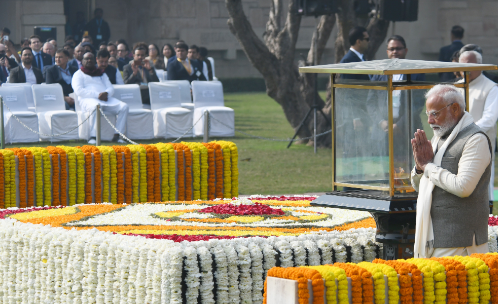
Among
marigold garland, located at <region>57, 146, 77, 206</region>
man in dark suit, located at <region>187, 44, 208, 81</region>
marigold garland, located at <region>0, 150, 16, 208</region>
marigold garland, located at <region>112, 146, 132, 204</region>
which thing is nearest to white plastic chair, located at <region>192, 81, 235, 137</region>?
man in dark suit, located at <region>187, 44, 208, 81</region>

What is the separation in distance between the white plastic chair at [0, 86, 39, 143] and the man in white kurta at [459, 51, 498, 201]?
8974 mm

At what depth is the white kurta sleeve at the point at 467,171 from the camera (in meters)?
4.47

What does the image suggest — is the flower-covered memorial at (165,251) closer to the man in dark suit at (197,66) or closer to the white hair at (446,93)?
the white hair at (446,93)

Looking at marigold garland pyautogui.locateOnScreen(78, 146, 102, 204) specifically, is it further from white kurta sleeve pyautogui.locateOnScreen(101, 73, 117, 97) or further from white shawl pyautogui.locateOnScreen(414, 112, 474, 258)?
white kurta sleeve pyautogui.locateOnScreen(101, 73, 117, 97)

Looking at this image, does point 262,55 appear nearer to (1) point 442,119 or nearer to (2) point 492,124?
(2) point 492,124

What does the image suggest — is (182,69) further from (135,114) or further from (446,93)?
(446,93)

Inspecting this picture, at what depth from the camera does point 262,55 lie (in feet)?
51.6

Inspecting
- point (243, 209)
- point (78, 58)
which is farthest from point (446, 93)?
point (78, 58)

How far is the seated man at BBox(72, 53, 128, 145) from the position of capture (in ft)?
48.8

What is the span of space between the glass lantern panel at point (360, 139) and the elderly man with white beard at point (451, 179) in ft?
2.47

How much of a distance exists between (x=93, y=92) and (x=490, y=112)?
8912 mm

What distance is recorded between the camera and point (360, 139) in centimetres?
557

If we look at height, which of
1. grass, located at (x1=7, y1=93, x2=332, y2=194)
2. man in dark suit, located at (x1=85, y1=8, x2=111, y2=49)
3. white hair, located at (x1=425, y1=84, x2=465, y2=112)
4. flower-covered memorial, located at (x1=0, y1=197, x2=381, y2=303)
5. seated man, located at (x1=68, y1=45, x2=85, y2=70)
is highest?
man in dark suit, located at (x1=85, y1=8, x2=111, y2=49)

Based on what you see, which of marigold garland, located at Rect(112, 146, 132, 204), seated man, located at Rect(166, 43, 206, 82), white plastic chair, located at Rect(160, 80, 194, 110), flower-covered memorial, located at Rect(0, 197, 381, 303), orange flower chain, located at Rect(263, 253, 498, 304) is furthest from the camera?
seated man, located at Rect(166, 43, 206, 82)
